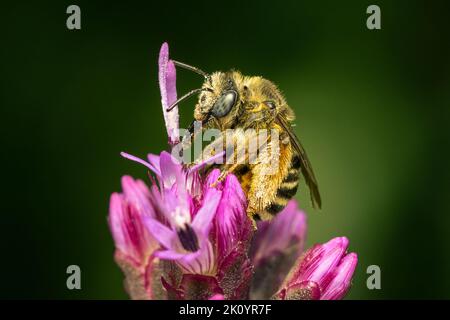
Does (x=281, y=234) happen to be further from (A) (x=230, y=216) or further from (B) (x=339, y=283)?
(A) (x=230, y=216)

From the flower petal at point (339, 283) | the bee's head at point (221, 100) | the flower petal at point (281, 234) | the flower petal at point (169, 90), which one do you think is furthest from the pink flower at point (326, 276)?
the flower petal at point (169, 90)

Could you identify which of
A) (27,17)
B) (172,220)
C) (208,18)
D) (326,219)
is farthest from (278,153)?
(27,17)

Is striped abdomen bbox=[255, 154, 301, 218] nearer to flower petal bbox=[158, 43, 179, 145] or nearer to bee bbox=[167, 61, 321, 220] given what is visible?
bee bbox=[167, 61, 321, 220]

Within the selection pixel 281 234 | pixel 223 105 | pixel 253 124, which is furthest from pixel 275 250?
pixel 223 105

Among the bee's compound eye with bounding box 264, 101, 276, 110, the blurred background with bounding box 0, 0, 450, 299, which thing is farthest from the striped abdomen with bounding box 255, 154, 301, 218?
the blurred background with bounding box 0, 0, 450, 299

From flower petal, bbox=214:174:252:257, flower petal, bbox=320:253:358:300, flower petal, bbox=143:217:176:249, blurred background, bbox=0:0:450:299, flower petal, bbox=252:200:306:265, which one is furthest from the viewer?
blurred background, bbox=0:0:450:299
